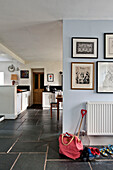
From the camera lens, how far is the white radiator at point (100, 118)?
8.30 feet

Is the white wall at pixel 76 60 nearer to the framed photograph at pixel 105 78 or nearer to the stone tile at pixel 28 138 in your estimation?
the framed photograph at pixel 105 78

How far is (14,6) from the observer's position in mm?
2262

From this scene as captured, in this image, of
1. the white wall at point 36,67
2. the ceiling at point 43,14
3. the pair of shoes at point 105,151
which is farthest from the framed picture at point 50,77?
the pair of shoes at point 105,151

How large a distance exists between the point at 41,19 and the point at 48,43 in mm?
1602

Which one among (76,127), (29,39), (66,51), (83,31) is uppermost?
(29,39)

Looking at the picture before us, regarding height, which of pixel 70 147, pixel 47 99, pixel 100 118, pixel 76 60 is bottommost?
pixel 70 147

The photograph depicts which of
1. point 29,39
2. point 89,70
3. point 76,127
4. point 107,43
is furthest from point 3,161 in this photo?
point 29,39

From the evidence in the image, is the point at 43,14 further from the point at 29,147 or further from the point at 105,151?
the point at 105,151

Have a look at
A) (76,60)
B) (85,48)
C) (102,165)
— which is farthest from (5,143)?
(85,48)

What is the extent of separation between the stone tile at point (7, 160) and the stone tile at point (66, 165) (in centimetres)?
57

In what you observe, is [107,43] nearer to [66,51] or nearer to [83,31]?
[83,31]

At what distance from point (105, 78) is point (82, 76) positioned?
49cm

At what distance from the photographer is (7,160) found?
204 cm

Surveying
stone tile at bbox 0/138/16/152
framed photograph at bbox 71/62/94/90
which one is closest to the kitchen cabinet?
stone tile at bbox 0/138/16/152
